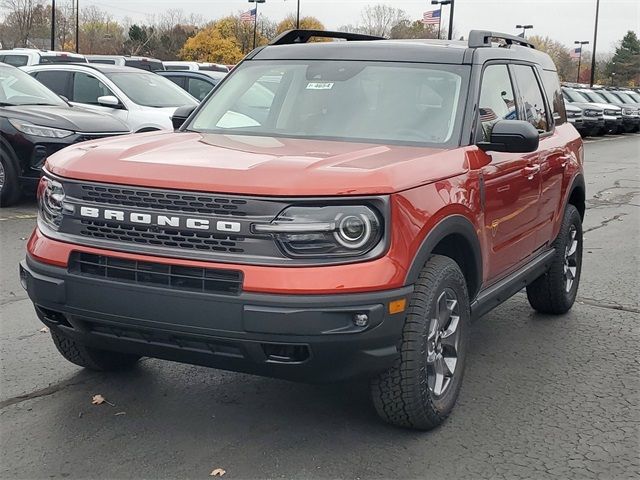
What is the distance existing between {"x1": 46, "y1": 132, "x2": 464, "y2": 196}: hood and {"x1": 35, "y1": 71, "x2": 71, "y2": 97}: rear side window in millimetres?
9683

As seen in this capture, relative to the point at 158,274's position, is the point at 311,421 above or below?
below

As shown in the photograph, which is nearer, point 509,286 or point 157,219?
point 157,219

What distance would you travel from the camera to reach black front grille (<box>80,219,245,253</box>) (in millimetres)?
3279

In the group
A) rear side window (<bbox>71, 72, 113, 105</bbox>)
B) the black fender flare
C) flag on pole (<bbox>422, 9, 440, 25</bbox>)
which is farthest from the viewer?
flag on pole (<bbox>422, 9, 440, 25</bbox>)

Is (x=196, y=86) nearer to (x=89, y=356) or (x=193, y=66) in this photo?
(x=193, y=66)

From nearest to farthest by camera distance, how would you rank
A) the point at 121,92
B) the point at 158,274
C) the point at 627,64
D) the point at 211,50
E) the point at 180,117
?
the point at 158,274 < the point at 180,117 < the point at 121,92 < the point at 211,50 < the point at 627,64

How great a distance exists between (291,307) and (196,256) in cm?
45

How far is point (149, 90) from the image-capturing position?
1291 cm

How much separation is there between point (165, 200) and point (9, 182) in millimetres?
6861

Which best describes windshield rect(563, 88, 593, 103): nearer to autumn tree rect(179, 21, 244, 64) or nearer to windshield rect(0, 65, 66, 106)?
windshield rect(0, 65, 66, 106)

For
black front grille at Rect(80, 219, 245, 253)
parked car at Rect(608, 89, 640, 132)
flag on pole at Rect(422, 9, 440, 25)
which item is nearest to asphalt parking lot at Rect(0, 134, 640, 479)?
black front grille at Rect(80, 219, 245, 253)

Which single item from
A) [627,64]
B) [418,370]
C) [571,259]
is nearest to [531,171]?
[571,259]

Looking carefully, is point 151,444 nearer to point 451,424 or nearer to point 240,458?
point 240,458

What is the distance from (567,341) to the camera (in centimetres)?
541
